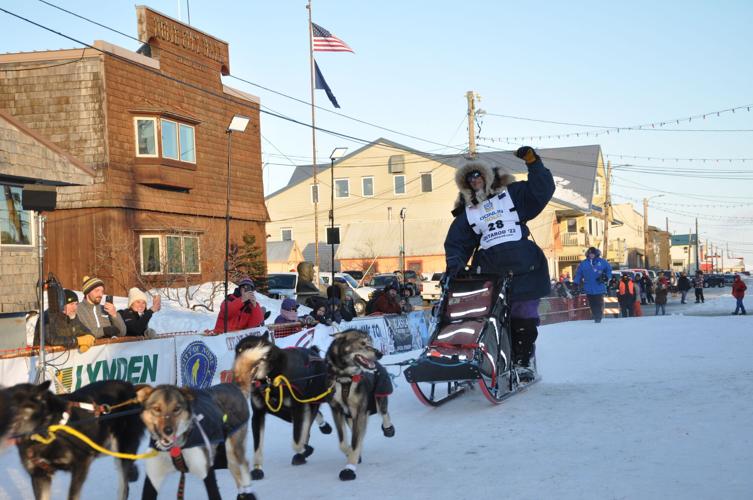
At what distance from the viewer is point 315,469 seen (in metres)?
5.96

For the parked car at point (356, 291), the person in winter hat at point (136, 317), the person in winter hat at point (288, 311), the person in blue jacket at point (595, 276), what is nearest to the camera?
the person in winter hat at point (136, 317)

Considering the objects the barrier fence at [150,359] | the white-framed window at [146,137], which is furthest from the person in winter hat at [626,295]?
the white-framed window at [146,137]

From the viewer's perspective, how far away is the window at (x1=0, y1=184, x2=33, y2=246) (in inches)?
607

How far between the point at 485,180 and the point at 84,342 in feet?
15.3

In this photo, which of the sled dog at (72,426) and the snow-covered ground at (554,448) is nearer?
the sled dog at (72,426)

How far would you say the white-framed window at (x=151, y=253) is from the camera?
23.2 m

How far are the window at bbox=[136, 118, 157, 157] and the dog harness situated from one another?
1723cm

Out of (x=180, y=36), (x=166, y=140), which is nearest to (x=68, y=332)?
(x=166, y=140)

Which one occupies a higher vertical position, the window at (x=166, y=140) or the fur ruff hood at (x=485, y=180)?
the window at (x=166, y=140)

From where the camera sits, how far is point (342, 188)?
5409cm

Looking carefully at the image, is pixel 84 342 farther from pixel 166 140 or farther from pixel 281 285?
pixel 281 285

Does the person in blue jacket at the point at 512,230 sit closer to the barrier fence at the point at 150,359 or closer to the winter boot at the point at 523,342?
the winter boot at the point at 523,342

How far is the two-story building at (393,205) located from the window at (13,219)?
3448 centimetres

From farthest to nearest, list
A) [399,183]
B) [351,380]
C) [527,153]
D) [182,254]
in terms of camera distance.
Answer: [399,183] < [182,254] < [527,153] < [351,380]
